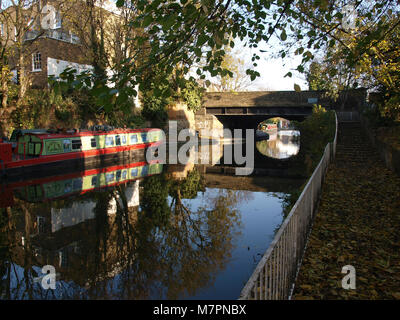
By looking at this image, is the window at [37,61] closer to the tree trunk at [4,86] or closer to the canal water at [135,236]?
the tree trunk at [4,86]

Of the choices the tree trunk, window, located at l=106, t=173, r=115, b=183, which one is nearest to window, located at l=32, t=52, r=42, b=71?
the tree trunk

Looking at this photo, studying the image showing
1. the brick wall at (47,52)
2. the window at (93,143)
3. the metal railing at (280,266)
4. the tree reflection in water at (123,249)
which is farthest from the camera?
the brick wall at (47,52)

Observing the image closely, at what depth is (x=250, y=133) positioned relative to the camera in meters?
47.0

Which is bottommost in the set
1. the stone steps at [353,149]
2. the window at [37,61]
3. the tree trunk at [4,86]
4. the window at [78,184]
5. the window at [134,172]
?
the window at [78,184]

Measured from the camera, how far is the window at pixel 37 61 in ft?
83.8

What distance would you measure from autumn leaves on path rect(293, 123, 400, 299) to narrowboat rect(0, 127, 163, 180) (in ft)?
43.9

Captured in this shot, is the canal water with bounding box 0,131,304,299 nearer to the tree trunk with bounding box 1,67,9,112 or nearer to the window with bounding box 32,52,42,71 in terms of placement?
the tree trunk with bounding box 1,67,9,112

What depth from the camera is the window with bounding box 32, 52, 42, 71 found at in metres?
25.5

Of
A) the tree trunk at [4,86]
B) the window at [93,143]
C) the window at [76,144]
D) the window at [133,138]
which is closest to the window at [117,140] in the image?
the window at [133,138]

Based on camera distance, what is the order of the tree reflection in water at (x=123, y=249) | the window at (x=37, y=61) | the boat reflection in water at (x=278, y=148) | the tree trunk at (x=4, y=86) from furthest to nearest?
the boat reflection in water at (x=278, y=148) < the window at (x=37, y=61) < the tree trunk at (x=4, y=86) < the tree reflection in water at (x=123, y=249)

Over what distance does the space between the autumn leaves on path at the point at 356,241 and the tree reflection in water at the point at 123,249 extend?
2035 mm

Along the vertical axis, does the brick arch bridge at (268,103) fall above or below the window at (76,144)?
above

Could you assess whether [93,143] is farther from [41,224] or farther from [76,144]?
[41,224]

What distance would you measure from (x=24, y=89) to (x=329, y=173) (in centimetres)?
1951
